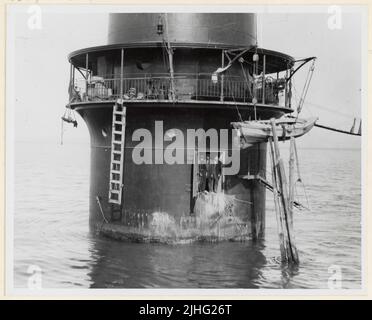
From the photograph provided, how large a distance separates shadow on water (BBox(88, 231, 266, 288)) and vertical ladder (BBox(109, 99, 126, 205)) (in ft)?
6.21

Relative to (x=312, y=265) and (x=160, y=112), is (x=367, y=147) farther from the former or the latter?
(x=160, y=112)

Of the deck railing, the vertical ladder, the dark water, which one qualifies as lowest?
the dark water

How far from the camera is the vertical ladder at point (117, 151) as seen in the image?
70.5ft

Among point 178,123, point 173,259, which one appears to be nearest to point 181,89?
point 178,123

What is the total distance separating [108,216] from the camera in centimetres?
2295

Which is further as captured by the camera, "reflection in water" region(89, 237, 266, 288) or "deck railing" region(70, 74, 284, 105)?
"deck railing" region(70, 74, 284, 105)

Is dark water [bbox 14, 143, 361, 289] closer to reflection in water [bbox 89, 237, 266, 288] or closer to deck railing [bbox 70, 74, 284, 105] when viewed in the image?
reflection in water [bbox 89, 237, 266, 288]

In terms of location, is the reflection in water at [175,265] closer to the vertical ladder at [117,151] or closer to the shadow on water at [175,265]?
the shadow on water at [175,265]

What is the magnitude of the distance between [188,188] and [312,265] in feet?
16.4

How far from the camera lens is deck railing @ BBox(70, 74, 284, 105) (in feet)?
70.6

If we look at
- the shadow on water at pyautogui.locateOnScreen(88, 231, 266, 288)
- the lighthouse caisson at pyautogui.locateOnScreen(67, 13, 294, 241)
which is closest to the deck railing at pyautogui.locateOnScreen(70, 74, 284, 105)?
the lighthouse caisson at pyautogui.locateOnScreen(67, 13, 294, 241)

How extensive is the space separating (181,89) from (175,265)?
245 inches

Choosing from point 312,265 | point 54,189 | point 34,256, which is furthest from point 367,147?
point 54,189

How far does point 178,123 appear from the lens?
2166 centimetres
